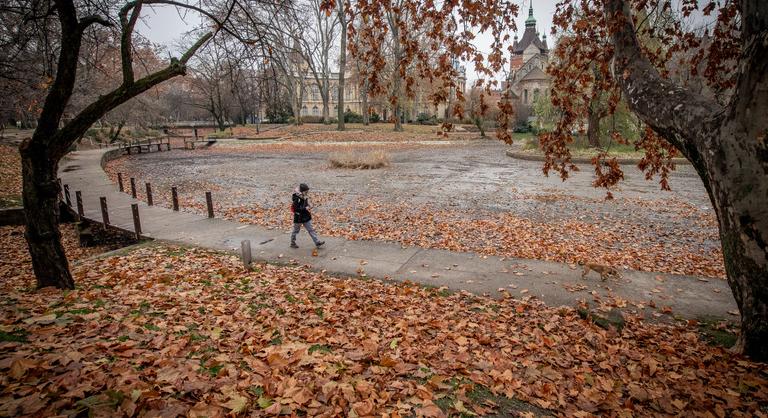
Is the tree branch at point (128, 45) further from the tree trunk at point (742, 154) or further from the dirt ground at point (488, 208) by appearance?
the tree trunk at point (742, 154)

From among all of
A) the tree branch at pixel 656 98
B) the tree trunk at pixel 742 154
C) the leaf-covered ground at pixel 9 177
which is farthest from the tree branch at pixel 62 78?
the leaf-covered ground at pixel 9 177

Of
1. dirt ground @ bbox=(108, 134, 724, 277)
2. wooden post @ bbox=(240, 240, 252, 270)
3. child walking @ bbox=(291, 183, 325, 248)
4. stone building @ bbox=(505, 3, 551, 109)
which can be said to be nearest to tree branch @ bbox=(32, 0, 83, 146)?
wooden post @ bbox=(240, 240, 252, 270)

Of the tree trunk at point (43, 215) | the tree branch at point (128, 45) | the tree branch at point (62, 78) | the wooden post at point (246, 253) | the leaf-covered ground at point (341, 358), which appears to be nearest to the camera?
the leaf-covered ground at point (341, 358)

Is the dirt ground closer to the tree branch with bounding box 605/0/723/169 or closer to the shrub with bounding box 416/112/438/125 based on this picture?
the tree branch with bounding box 605/0/723/169

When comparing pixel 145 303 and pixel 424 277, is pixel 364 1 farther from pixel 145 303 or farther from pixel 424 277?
pixel 145 303

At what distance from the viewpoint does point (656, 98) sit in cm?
Answer: 498

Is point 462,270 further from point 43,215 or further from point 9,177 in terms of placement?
point 9,177

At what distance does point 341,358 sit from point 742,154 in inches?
173

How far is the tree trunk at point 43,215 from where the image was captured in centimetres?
612

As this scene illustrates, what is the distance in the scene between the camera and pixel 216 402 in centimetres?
336

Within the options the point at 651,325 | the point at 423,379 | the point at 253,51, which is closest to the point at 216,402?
the point at 423,379

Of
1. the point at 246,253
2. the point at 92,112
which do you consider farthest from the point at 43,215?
the point at 246,253

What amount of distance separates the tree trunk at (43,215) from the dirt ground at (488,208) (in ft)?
17.6

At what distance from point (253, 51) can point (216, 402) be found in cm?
676
